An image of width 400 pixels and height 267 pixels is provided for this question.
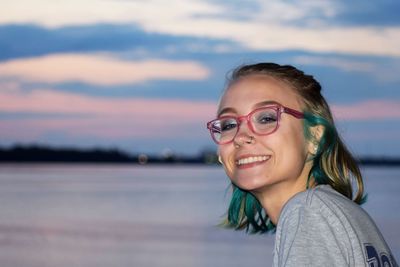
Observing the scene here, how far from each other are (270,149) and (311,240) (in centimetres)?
45

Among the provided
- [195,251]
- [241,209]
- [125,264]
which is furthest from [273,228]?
[195,251]

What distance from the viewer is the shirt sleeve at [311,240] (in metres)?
2.37

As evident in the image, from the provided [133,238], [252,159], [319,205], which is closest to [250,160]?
[252,159]

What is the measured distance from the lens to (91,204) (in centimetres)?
3522

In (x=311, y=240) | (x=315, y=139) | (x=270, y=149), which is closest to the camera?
(x=311, y=240)

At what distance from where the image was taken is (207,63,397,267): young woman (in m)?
2.56

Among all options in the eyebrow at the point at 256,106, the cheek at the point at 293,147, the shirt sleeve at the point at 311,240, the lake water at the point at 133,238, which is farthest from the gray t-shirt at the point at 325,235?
the lake water at the point at 133,238

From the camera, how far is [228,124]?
2861 millimetres

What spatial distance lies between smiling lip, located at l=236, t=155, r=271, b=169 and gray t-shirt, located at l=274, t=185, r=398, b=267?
0.22 meters

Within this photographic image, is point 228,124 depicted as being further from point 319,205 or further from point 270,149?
point 319,205

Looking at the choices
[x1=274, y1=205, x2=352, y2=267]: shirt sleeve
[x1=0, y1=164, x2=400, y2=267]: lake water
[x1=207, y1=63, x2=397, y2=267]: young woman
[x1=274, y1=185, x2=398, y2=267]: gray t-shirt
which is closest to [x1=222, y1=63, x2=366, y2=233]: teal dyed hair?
[x1=207, y1=63, x2=397, y2=267]: young woman

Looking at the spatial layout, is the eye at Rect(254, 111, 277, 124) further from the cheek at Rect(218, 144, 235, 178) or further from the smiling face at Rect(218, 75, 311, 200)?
the cheek at Rect(218, 144, 235, 178)

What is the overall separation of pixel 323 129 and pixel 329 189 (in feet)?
0.87

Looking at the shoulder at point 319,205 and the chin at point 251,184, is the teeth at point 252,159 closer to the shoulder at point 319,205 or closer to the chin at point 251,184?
the chin at point 251,184
